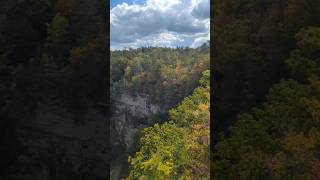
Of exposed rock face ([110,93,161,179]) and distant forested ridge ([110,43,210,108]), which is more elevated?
distant forested ridge ([110,43,210,108])

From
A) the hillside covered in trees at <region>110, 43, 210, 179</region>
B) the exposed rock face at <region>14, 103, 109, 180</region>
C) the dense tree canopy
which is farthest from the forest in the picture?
the exposed rock face at <region>14, 103, 109, 180</region>

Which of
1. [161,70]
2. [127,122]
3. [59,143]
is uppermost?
[161,70]

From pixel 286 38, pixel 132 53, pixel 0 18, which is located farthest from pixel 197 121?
pixel 0 18

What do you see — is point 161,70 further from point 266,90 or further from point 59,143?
point 59,143

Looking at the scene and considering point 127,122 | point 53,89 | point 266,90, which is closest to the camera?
point 53,89

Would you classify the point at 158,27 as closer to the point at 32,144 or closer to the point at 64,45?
the point at 64,45

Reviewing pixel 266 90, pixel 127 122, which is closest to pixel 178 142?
pixel 127 122

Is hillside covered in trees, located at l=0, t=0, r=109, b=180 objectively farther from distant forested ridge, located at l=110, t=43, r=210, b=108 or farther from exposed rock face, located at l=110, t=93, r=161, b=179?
distant forested ridge, located at l=110, t=43, r=210, b=108

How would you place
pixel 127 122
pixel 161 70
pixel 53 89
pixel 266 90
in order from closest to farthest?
pixel 53 89 → pixel 266 90 → pixel 127 122 → pixel 161 70
